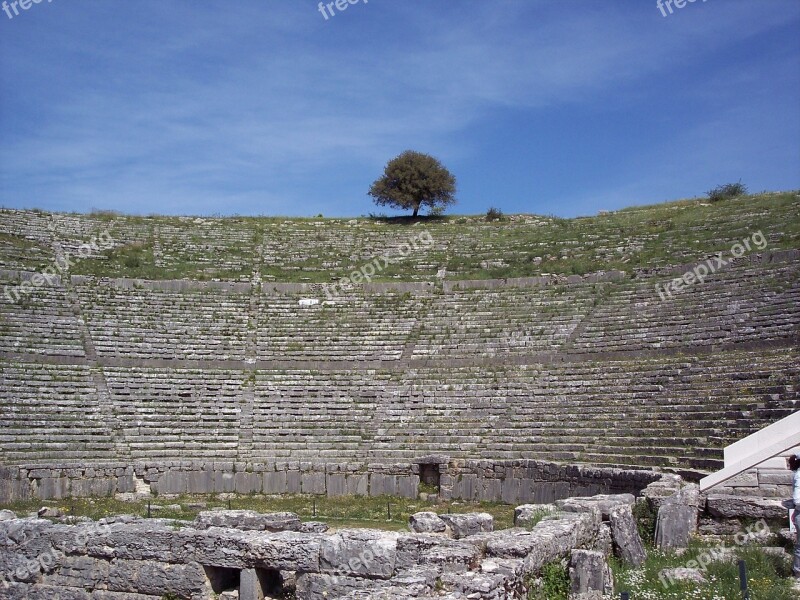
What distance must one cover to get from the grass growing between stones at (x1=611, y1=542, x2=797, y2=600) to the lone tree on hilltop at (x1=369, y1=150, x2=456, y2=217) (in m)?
37.1

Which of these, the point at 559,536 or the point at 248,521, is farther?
the point at 248,521

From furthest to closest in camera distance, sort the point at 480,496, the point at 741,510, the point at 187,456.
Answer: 1. the point at 187,456
2. the point at 480,496
3. the point at 741,510

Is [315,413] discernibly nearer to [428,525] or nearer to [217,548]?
[428,525]

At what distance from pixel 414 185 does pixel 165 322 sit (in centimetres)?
1954

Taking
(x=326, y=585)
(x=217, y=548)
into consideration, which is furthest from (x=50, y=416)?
(x=326, y=585)

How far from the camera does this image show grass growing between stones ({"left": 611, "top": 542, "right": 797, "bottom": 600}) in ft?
25.8

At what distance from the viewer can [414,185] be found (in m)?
46.2

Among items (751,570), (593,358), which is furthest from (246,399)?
(751,570)

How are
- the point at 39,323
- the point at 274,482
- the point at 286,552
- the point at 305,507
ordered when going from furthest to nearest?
the point at 39,323, the point at 274,482, the point at 305,507, the point at 286,552

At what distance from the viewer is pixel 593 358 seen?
26.3m

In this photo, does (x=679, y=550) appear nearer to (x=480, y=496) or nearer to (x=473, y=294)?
(x=480, y=496)

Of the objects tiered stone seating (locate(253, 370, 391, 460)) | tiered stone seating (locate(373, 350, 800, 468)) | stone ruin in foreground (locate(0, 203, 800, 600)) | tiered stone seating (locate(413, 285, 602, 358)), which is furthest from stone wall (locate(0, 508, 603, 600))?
tiered stone seating (locate(413, 285, 602, 358))

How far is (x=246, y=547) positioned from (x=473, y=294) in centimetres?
2524

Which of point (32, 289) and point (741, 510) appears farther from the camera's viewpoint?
point (32, 289)
